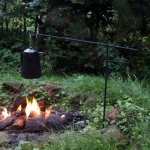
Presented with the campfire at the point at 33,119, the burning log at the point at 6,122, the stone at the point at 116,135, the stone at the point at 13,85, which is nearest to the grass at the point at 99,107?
the stone at the point at 116,135

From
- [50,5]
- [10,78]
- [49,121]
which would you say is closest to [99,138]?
[49,121]

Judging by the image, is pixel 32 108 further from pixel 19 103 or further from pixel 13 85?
pixel 13 85

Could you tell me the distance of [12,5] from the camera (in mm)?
6105

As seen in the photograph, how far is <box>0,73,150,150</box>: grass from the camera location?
7.23 ft

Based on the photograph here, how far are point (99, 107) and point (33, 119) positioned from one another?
100cm

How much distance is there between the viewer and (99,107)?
10.8ft

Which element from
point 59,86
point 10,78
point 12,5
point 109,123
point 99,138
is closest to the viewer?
point 99,138

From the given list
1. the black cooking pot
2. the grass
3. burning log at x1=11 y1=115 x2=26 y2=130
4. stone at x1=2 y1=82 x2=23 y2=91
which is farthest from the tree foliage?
the black cooking pot

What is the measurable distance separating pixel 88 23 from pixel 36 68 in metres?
3.03

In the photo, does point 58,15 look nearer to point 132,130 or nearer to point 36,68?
point 36,68

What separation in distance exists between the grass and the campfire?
332mm

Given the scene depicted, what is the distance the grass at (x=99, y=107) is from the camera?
7.23ft

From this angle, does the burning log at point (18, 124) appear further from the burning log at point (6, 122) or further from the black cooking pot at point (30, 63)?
the black cooking pot at point (30, 63)

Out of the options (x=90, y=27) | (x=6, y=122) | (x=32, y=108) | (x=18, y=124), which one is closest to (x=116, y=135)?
(x=18, y=124)
